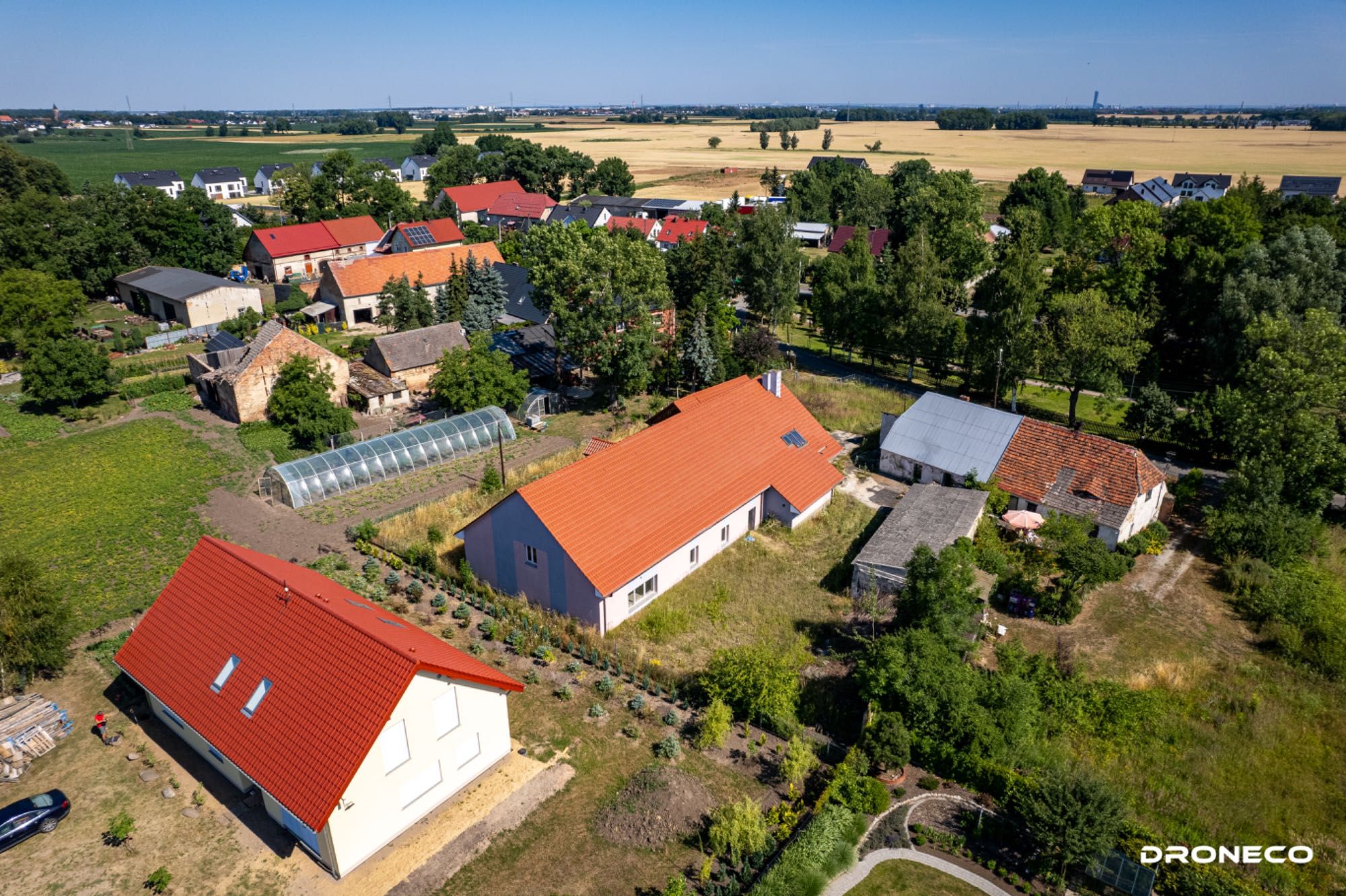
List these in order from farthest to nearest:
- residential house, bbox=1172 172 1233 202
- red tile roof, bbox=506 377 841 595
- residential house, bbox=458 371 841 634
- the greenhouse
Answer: residential house, bbox=1172 172 1233 202, the greenhouse, red tile roof, bbox=506 377 841 595, residential house, bbox=458 371 841 634

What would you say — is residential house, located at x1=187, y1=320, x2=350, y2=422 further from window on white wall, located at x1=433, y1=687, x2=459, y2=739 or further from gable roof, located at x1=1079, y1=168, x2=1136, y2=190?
gable roof, located at x1=1079, y1=168, x2=1136, y2=190

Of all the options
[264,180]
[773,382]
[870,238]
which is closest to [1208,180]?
[870,238]

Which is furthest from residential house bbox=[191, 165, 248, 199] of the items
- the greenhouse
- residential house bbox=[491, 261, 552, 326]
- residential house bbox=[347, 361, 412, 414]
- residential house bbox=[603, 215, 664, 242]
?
the greenhouse

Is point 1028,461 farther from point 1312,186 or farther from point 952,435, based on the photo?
point 1312,186

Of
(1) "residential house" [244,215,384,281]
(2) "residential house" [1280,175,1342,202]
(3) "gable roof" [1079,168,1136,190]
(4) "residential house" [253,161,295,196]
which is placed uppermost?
(4) "residential house" [253,161,295,196]

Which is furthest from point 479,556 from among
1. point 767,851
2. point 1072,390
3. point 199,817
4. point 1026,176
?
point 1026,176

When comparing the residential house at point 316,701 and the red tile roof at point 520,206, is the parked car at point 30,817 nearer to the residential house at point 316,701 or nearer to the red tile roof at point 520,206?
the residential house at point 316,701
